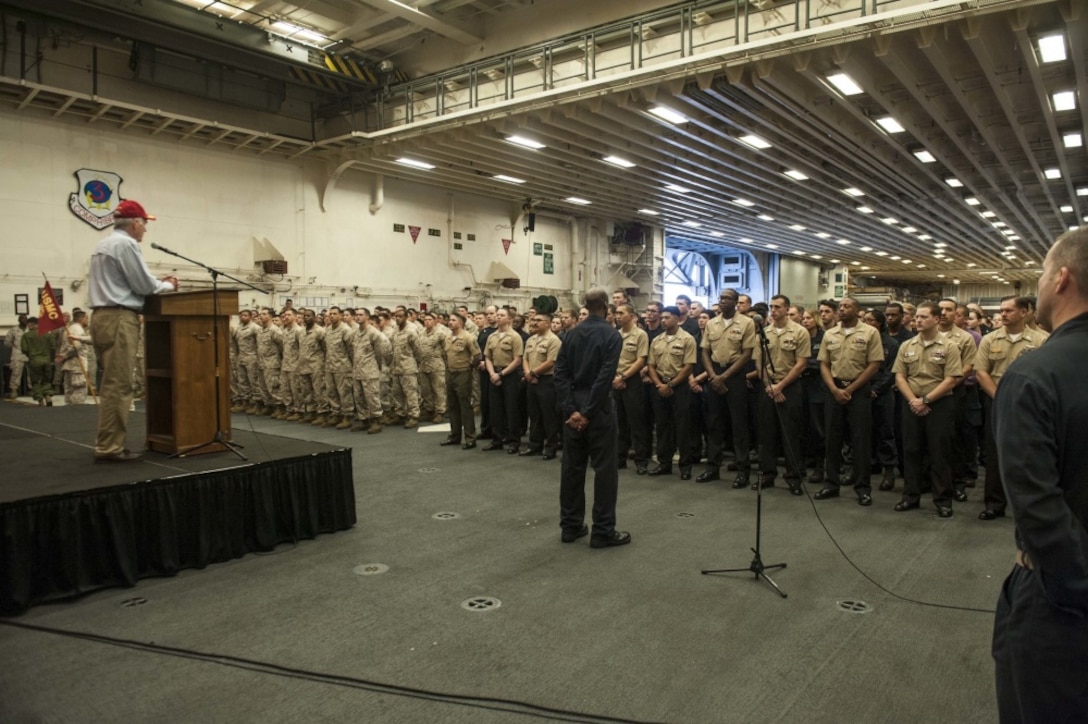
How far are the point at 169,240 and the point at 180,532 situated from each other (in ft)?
31.2

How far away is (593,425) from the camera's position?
14.0ft

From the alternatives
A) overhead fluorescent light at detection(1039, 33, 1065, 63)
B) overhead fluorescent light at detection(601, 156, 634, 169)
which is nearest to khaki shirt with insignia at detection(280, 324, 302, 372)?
overhead fluorescent light at detection(601, 156, 634, 169)

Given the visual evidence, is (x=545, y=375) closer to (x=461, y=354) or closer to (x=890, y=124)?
(x=461, y=354)

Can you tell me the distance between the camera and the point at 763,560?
3.95 m

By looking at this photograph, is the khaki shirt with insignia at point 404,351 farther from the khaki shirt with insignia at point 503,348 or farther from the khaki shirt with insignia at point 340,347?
the khaki shirt with insignia at point 503,348

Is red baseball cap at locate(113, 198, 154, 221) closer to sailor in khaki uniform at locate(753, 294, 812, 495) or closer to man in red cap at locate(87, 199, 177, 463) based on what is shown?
man in red cap at locate(87, 199, 177, 463)

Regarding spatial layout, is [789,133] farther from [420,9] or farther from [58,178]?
[58,178]

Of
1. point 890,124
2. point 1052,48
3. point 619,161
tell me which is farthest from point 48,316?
point 890,124

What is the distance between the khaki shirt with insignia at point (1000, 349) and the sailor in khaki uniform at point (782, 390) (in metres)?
1.26

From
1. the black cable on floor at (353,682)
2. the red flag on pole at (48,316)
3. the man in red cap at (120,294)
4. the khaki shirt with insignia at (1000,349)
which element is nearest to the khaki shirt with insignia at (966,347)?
the khaki shirt with insignia at (1000,349)

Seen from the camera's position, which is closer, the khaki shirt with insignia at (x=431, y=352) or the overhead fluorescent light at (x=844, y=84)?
the overhead fluorescent light at (x=844, y=84)

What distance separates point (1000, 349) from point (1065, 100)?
666 cm

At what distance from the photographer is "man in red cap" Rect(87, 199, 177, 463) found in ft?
12.4

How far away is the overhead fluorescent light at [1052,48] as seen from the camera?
706 cm
